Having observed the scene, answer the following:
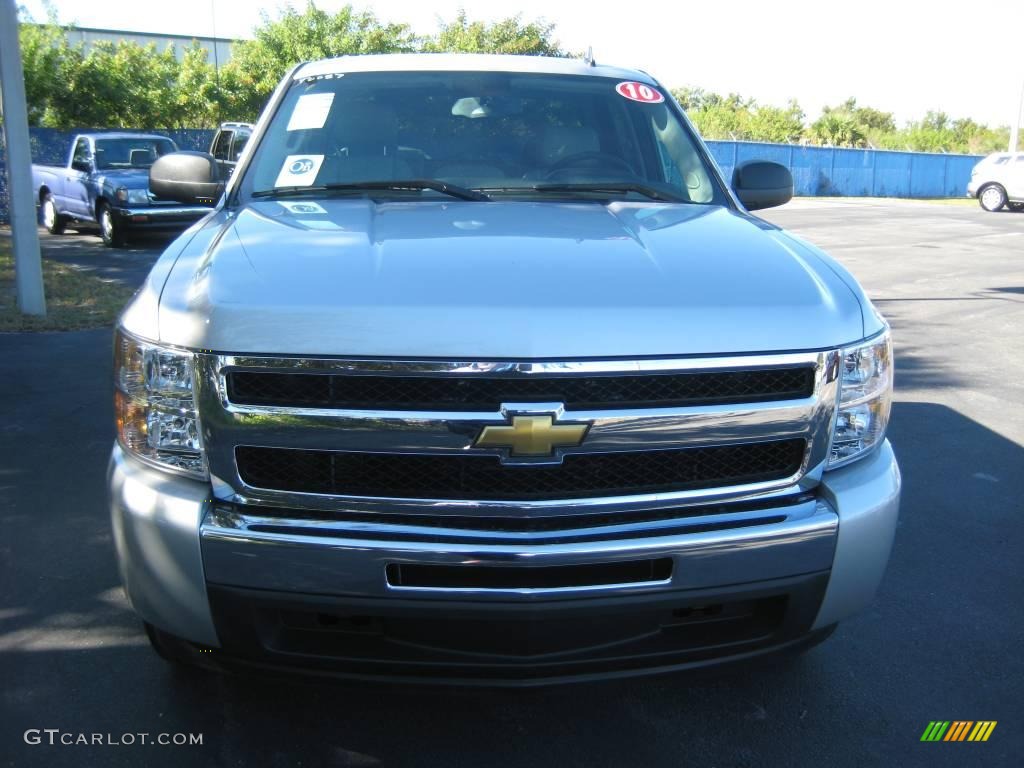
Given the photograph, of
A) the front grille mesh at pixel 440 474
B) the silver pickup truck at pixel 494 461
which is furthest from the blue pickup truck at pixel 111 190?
the front grille mesh at pixel 440 474

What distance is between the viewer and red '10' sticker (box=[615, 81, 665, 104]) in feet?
13.4

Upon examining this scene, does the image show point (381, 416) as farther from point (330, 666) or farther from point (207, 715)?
point (207, 715)

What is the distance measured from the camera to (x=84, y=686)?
294 cm

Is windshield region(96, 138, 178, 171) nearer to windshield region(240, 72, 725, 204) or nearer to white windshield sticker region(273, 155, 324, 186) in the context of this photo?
windshield region(240, 72, 725, 204)

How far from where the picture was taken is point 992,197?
29.7m

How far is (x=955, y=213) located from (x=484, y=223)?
29.7m

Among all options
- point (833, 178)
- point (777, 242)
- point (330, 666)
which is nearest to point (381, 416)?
point (330, 666)

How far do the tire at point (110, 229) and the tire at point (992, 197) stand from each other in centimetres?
2524

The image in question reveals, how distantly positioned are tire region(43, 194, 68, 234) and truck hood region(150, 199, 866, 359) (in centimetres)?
1613

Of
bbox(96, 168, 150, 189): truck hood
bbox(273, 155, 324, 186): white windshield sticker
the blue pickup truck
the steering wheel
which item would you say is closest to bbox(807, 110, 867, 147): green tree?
the blue pickup truck

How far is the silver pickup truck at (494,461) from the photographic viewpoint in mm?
2184

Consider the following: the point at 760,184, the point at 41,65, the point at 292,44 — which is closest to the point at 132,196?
the point at 41,65

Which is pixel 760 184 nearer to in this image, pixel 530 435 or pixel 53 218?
pixel 530 435

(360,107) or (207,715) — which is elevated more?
(360,107)
